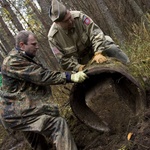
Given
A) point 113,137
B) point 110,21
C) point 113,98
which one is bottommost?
point 110,21

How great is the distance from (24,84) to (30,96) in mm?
169

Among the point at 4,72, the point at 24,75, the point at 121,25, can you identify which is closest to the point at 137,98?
the point at 24,75

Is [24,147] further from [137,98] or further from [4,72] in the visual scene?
[137,98]

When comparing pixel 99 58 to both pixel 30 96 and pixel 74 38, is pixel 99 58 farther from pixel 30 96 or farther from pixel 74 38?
pixel 30 96

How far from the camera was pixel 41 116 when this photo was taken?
3500 millimetres

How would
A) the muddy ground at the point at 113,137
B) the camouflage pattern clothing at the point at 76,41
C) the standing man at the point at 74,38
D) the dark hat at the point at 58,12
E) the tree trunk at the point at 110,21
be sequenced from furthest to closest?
the tree trunk at the point at 110,21
the camouflage pattern clothing at the point at 76,41
the standing man at the point at 74,38
the dark hat at the point at 58,12
the muddy ground at the point at 113,137

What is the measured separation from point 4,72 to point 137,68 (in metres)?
1.76

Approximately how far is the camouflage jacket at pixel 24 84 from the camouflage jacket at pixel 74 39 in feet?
2.06

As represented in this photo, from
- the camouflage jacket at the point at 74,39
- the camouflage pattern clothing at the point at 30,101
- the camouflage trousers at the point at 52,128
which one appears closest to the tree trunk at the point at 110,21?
the camouflage jacket at the point at 74,39

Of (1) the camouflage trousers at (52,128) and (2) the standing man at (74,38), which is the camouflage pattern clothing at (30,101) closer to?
(1) the camouflage trousers at (52,128)

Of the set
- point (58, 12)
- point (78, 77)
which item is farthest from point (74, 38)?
point (78, 77)

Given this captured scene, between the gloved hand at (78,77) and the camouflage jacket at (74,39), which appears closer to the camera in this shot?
the gloved hand at (78,77)

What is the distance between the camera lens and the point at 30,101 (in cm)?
358

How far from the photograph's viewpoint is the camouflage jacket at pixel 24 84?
3.49 metres
